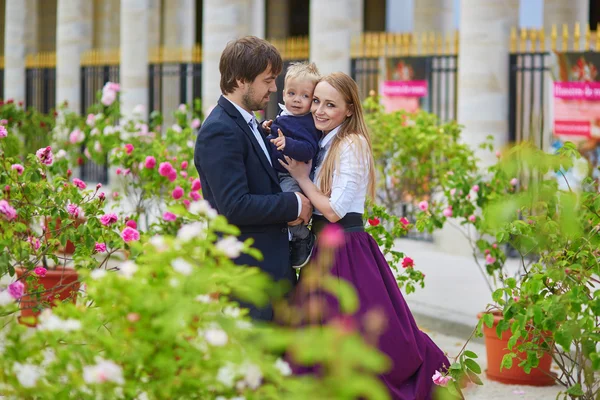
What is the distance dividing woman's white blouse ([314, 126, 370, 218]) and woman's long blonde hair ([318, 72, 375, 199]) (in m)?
0.01

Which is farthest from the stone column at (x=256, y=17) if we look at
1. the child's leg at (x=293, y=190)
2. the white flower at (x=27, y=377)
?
the white flower at (x=27, y=377)

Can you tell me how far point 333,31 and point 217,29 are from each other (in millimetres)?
2742

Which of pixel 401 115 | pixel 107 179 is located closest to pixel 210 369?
pixel 401 115

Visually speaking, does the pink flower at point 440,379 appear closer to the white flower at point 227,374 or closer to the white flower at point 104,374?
the white flower at point 227,374

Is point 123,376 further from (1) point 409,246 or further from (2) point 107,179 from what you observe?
(2) point 107,179

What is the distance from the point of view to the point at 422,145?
1008 cm

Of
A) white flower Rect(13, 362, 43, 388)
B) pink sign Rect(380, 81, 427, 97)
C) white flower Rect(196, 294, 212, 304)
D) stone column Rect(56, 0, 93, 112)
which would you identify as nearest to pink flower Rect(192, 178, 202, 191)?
Result: white flower Rect(196, 294, 212, 304)

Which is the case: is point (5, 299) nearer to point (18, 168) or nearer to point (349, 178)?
point (349, 178)

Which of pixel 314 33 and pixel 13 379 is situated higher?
pixel 314 33

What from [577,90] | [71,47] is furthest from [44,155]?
[71,47]

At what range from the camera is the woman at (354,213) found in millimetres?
4339

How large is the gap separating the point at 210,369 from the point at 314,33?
43.0ft

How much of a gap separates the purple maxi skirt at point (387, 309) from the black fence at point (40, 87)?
2087 centimetres

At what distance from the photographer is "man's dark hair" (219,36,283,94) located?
13.3ft
